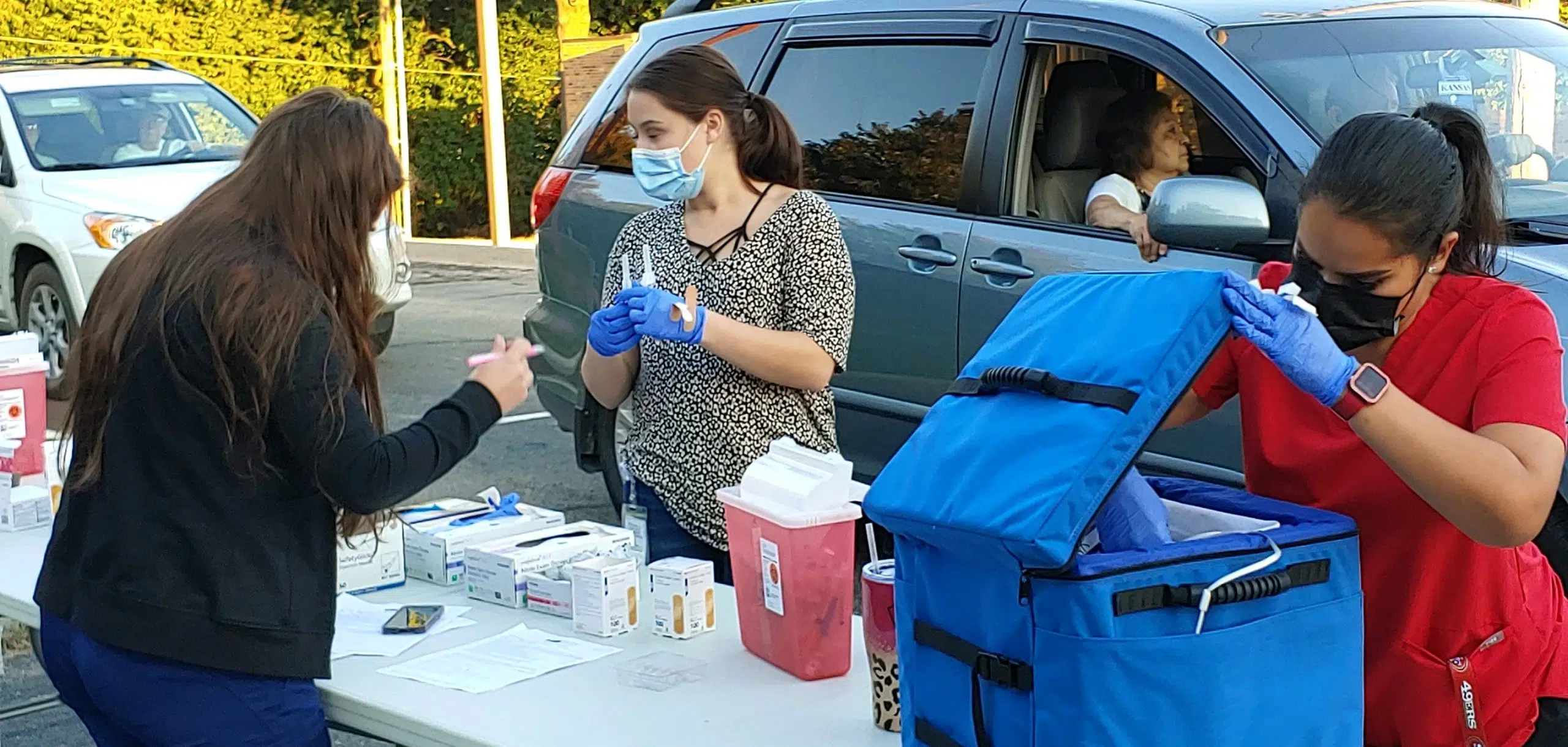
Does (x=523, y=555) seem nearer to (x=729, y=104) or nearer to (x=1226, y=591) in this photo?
(x=729, y=104)

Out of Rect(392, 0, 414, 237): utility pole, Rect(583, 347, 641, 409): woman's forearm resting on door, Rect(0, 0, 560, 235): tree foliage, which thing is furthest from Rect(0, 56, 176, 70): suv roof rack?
Rect(583, 347, 641, 409): woman's forearm resting on door

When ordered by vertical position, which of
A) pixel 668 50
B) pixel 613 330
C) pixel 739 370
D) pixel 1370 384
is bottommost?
pixel 739 370

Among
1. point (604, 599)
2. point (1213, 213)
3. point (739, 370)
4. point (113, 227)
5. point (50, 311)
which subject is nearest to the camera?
point (604, 599)

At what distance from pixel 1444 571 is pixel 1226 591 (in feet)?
1.33

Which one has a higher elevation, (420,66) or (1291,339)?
(420,66)

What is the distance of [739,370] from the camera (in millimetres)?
3105

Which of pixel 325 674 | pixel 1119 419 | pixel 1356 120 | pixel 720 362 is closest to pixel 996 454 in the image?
pixel 1119 419

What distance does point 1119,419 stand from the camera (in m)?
1.72

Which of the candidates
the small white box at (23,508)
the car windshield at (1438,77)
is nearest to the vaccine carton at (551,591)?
the small white box at (23,508)

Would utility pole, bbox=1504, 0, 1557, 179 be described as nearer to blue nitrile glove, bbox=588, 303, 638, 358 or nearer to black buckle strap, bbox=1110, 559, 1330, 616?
blue nitrile glove, bbox=588, 303, 638, 358

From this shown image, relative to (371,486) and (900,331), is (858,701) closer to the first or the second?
(371,486)

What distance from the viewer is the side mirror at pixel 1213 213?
152 inches

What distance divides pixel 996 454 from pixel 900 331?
3000 millimetres

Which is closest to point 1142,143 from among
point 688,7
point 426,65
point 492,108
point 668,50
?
point 668,50
